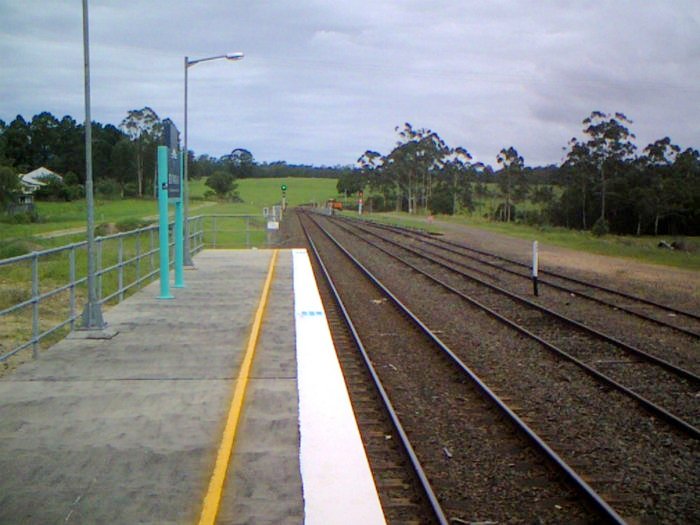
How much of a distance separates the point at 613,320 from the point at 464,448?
30.8ft

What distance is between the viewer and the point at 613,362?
12.2 m

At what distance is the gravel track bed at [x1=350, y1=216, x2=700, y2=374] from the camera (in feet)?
43.0

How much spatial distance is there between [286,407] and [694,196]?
72143 mm

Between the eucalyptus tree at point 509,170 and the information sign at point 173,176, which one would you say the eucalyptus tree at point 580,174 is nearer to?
the eucalyptus tree at point 509,170

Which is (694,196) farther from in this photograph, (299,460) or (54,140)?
(299,460)

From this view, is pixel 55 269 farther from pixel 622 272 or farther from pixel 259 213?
pixel 259 213

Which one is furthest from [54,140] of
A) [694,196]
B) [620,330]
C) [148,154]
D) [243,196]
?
[243,196]

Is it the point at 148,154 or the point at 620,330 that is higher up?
the point at 148,154

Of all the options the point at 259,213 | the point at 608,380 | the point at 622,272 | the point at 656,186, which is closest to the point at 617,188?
the point at 656,186

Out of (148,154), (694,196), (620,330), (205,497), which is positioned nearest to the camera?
(205,497)

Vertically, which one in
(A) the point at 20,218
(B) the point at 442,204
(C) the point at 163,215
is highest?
(C) the point at 163,215

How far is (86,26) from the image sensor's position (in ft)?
39.8

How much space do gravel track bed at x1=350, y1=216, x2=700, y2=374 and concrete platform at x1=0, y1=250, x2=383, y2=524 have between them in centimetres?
523

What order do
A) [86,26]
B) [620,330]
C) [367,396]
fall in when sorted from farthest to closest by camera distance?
1. [620,330]
2. [86,26]
3. [367,396]
